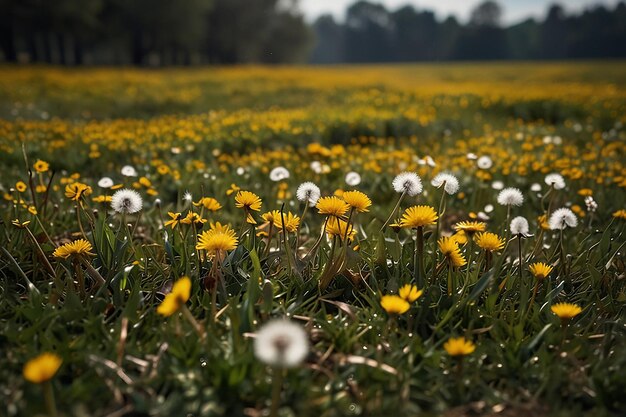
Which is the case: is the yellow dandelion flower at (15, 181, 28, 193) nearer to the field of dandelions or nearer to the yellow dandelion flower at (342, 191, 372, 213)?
the field of dandelions

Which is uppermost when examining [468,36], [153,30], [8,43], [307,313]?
[468,36]

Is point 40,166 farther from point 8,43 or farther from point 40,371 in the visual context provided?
point 8,43

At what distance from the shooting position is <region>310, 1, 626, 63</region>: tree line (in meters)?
80.8

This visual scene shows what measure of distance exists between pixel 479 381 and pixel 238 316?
81 cm

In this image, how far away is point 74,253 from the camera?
1.84m

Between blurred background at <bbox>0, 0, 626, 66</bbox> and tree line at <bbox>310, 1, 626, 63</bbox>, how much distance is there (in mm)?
185

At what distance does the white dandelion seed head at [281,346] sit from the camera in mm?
1110

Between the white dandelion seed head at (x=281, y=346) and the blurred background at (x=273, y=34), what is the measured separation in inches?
171

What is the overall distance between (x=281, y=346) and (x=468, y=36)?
93.5 m

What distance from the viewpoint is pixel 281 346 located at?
3.69 ft

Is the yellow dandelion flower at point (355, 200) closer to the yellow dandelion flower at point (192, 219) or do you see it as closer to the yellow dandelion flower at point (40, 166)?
the yellow dandelion flower at point (192, 219)

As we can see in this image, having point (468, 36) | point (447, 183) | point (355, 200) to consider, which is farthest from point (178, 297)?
point (468, 36)

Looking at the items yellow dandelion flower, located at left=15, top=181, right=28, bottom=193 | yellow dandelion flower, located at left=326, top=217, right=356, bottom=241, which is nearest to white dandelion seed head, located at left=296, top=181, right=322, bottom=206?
yellow dandelion flower, located at left=326, top=217, right=356, bottom=241

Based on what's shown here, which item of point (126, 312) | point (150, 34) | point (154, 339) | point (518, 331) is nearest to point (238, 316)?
point (154, 339)
